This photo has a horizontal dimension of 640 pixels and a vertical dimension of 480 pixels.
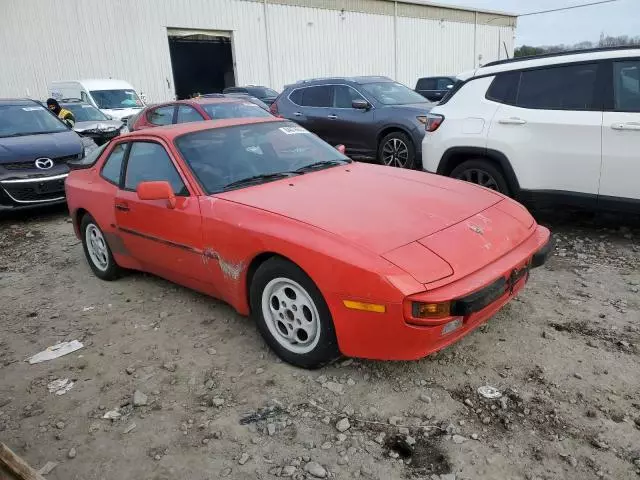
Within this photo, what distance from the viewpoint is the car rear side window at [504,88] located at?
5344mm

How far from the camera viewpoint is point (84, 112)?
13555 millimetres

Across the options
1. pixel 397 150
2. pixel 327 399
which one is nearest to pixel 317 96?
pixel 397 150

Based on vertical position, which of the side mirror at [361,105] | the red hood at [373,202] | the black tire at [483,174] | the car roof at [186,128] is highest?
the car roof at [186,128]

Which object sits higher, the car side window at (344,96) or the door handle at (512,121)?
the car side window at (344,96)

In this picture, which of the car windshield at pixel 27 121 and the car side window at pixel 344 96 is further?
the car side window at pixel 344 96

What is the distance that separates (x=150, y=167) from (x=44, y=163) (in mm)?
4357

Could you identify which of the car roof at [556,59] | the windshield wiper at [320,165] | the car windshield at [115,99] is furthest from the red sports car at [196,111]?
the car windshield at [115,99]

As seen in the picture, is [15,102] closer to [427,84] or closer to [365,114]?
[365,114]

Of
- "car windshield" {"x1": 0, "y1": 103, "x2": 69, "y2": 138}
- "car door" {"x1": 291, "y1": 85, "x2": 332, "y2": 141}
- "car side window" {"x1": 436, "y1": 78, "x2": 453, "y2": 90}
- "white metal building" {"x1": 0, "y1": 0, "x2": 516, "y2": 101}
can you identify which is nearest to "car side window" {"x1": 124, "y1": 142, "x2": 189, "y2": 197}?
"car windshield" {"x1": 0, "y1": 103, "x2": 69, "y2": 138}

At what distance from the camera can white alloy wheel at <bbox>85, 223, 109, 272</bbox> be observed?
4.94 meters

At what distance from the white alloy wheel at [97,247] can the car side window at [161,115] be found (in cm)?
464

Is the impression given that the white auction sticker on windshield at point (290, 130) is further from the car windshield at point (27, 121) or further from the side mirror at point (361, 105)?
the car windshield at point (27, 121)

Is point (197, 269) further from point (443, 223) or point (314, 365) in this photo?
point (443, 223)

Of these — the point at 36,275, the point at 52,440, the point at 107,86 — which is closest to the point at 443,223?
the point at 52,440
